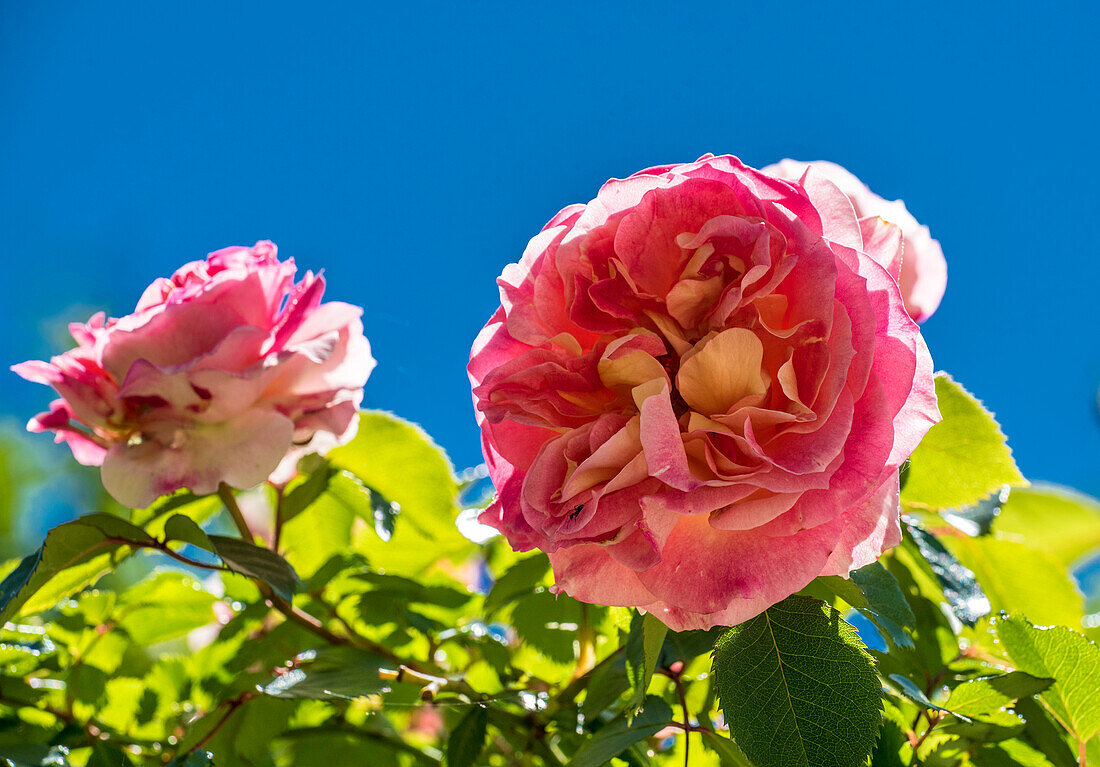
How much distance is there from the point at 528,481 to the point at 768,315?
12 centimetres

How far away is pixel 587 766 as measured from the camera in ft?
1.25

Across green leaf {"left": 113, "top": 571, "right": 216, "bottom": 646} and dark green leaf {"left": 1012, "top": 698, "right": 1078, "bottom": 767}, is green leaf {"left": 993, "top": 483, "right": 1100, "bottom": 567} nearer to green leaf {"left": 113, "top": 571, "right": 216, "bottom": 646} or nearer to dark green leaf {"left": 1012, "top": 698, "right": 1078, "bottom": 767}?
dark green leaf {"left": 1012, "top": 698, "right": 1078, "bottom": 767}

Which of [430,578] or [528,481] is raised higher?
[430,578]

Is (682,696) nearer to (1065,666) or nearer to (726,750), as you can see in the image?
(726,750)

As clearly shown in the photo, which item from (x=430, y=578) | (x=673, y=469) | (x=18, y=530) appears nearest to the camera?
(x=673, y=469)

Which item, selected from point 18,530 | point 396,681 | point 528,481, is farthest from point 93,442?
point 18,530

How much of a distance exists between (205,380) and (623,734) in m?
0.31

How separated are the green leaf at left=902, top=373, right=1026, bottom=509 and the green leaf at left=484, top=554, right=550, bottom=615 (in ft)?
→ 0.76

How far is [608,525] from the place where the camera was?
0.32 m

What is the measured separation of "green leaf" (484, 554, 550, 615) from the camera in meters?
0.57

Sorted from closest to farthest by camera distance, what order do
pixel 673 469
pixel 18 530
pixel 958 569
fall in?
1. pixel 673 469
2. pixel 958 569
3. pixel 18 530

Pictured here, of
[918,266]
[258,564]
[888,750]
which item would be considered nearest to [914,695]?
[888,750]

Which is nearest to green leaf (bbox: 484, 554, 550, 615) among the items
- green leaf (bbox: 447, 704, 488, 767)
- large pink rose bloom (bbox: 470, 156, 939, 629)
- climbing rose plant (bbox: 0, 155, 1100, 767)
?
climbing rose plant (bbox: 0, 155, 1100, 767)

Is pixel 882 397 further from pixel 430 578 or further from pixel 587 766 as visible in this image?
pixel 430 578
